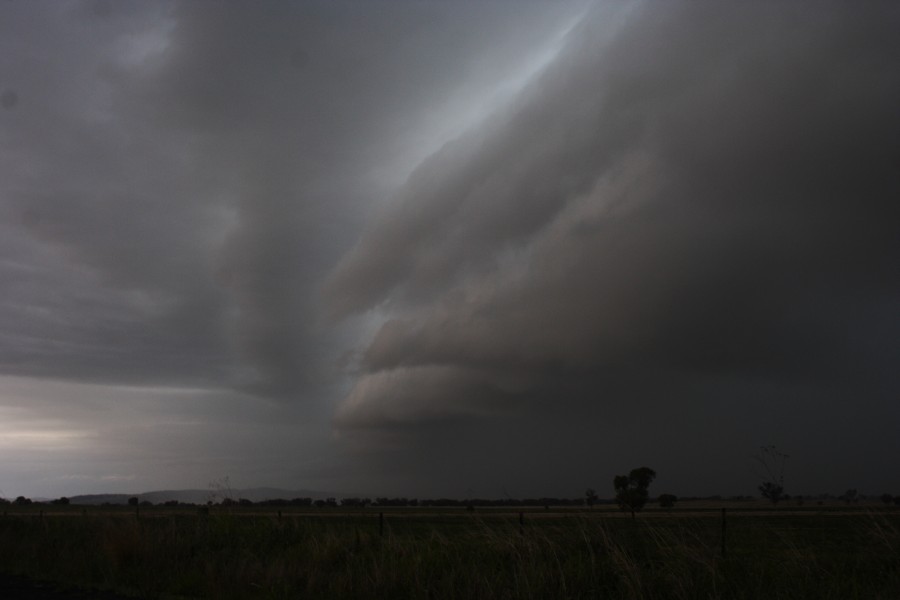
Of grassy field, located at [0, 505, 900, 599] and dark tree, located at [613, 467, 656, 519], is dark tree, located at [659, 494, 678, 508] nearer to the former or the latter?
dark tree, located at [613, 467, 656, 519]

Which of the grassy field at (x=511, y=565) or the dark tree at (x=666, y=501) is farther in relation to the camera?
the dark tree at (x=666, y=501)

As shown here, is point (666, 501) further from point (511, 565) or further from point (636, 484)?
point (511, 565)

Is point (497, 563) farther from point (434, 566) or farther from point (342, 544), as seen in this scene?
point (342, 544)

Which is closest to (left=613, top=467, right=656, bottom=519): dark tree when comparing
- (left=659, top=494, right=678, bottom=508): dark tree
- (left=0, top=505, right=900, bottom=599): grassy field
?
(left=659, top=494, right=678, bottom=508): dark tree

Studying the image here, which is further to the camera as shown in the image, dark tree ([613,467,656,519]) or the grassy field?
dark tree ([613,467,656,519])

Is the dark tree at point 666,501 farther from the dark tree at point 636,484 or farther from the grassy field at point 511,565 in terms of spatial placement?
the grassy field at point 511,565

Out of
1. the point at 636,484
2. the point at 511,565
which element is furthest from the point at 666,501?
the point at 511,565

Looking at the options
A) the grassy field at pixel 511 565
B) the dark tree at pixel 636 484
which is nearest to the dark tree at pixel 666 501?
the dark tree at pixel 636 484

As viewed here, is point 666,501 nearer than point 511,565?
No

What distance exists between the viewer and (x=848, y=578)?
37.4 ft

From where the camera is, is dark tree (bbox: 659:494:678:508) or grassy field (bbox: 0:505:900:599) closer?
grassy field (bbox: 0:505:900:599)

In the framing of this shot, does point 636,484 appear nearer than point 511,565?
No

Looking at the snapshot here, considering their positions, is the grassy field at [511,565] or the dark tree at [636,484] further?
the dark tree at [636,484]

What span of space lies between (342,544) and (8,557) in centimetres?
1186
